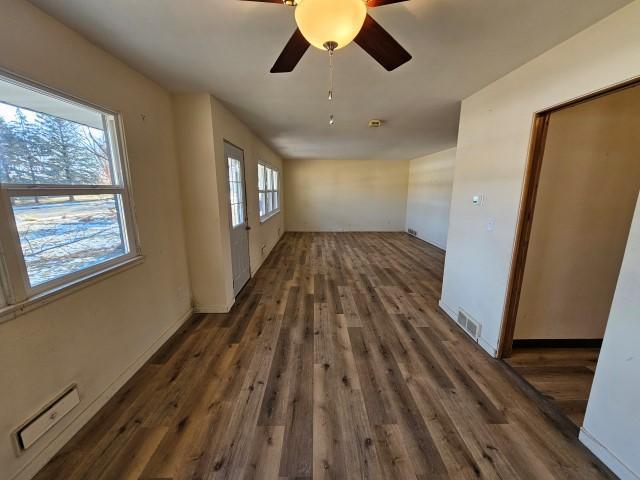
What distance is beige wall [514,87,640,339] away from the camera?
1.97 metres

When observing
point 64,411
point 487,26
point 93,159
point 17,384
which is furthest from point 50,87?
point 487,26

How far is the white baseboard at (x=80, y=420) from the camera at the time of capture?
4.22 feet

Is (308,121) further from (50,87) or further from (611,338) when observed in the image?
(611,338)

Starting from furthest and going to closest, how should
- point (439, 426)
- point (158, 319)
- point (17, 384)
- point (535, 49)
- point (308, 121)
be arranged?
point (308, 121) → point (158, 319) → point (535, 49) → point (439, 426) → point (17, 384)

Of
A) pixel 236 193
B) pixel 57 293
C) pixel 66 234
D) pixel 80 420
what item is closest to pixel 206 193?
pixel 236 193

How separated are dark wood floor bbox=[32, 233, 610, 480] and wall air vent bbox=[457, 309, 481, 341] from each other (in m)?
0.09

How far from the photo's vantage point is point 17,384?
4.03 ft

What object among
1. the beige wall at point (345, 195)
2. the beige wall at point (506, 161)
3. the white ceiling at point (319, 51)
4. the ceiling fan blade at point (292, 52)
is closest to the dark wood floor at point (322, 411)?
the beige wall at point (506, 161)

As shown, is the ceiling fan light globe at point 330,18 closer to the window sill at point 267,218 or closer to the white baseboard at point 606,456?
the white baseboard at point 606,456

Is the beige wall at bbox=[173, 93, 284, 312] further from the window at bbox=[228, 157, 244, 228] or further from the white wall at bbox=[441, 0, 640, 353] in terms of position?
the white wall at bbox=[441, 0, 640, 353]

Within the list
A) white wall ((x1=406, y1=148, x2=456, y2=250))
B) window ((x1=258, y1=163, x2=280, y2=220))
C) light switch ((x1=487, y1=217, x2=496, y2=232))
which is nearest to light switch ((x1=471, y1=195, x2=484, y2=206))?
light switch ((x1=487, y1=217, x2=496, y2=232))

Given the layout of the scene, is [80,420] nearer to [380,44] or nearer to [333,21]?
[333,21]

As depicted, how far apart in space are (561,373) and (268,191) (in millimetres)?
5479

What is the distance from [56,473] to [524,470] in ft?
8.11
